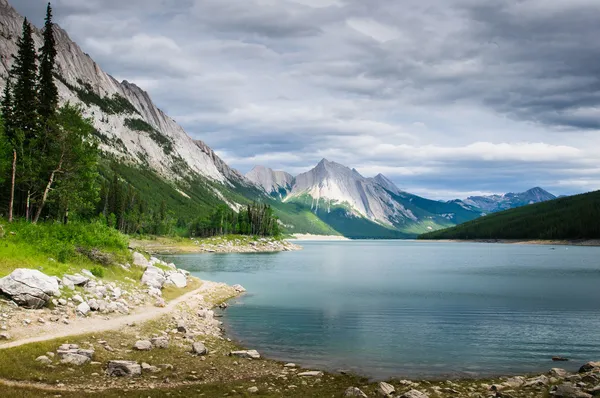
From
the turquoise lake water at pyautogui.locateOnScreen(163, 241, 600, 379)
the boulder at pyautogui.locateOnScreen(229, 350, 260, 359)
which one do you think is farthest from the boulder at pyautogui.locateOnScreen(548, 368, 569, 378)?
the boulder at pyautogui.locateOnScreen(229, 350, 260, 359)

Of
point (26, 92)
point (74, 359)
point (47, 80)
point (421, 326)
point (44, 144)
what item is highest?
point (47, 80)

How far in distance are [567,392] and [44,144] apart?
198 feet

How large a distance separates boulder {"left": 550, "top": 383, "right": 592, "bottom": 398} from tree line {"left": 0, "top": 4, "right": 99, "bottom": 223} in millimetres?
51265

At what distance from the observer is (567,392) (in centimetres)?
2052

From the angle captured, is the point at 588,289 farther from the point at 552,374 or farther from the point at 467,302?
the point at 552,374

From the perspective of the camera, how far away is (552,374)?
25016 mm

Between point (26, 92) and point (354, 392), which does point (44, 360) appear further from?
point (26, 92)

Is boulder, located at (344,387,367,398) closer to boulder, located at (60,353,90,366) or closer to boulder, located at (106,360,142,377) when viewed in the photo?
boulder, located at (106,360,142,377)

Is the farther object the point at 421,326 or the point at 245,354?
the point at 421,326

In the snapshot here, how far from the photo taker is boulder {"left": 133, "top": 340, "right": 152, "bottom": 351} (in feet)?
85.5

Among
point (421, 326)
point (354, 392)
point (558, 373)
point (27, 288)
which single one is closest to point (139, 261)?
point (27, 288)

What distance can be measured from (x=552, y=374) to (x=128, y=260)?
1700 inches

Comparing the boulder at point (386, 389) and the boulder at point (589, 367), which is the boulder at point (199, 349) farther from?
the boulder at point (589, 367)

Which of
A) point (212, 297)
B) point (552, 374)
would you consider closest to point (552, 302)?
point (552, 374)
